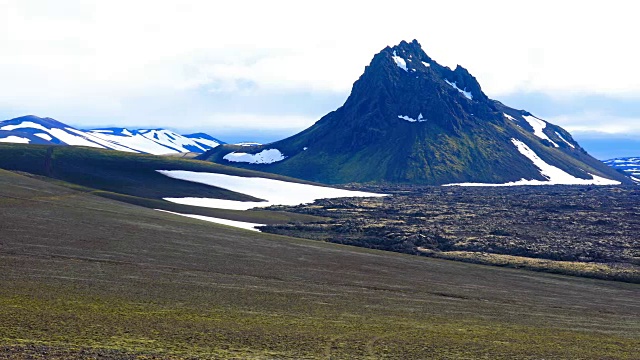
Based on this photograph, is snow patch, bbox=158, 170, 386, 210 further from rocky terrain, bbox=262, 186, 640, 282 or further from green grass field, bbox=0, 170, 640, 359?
green grass field, bbox=0, 170, 640, 359

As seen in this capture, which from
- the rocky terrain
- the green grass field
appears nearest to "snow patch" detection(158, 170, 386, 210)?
the rocky terrain

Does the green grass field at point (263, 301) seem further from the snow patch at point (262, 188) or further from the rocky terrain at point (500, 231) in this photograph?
the snow patch at point (262, 188)

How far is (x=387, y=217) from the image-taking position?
119750 mm

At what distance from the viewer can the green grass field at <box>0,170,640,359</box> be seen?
2873cm

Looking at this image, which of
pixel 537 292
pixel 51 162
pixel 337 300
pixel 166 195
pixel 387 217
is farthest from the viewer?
pixel 51 162

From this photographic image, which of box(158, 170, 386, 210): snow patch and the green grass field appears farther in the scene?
box(158, 170, 386, 210): snow patch

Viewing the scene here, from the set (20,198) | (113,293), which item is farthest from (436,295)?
(20,198)

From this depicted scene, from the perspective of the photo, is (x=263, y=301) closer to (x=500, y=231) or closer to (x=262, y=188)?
(x=500, y=231)

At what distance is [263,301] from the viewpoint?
132 feet

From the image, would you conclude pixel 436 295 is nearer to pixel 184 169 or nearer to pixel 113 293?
pixel 113 293

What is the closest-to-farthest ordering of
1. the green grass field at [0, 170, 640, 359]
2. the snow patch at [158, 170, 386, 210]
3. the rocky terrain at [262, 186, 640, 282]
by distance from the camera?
the green grass field at [0, 170, 640, 359], the rocky terrain at [262, 186, 640, 282], the snow patch at [158, 170, 386, 210]

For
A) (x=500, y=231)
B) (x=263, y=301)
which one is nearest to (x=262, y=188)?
(x=500, y=231)

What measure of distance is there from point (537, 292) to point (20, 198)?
215 ft

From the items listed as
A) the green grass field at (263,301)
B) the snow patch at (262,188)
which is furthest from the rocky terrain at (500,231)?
the snow patch at (262,188)
